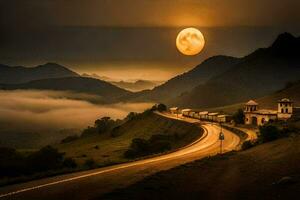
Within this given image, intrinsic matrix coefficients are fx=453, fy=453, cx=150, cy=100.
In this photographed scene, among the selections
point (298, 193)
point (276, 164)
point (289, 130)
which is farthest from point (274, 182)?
point (289, 130)

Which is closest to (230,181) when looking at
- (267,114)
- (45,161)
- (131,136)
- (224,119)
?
(45,161)

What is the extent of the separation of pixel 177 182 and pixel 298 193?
33.9 feet

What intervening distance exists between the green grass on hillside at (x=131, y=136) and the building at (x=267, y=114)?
A: 13821mm

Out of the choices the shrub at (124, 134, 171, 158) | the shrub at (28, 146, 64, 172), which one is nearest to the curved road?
the shrub at (28, 146, 64, 172)

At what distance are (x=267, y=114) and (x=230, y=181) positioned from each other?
7639 centimetres

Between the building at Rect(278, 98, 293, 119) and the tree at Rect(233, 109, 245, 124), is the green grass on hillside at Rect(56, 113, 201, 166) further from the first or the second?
the building at Rect(278, 98, 293, 119)

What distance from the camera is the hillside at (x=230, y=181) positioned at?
104ft

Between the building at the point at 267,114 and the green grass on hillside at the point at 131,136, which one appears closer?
the green grass on hillside at the point at 131,136

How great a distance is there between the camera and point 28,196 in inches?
1443

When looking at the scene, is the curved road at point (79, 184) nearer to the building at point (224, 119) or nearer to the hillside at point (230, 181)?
the hillside at point (230, 181)

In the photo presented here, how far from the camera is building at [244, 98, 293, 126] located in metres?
107

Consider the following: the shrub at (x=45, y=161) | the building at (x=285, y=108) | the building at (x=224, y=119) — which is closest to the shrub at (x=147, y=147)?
the shrub at (x=45, y=161)

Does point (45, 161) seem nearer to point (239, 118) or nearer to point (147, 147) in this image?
point (147, 147)

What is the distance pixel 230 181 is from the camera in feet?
117
